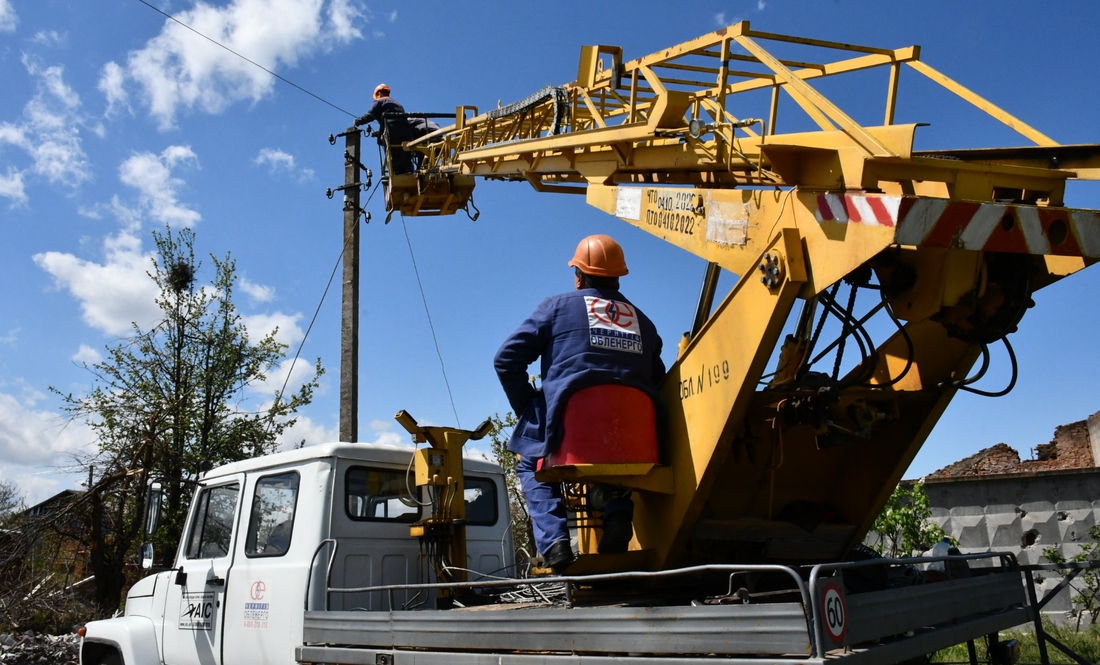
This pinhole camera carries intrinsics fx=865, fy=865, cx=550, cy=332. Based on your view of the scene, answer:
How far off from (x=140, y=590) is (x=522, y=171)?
13.6 ft

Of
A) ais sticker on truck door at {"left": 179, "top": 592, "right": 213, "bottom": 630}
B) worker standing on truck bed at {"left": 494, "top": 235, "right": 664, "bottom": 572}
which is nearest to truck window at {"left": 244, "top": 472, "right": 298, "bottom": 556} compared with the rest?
ais sticker on truck door at {"left": 179, "top": 592, "right": 213, "bottom": 630}

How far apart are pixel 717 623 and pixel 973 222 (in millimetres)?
1754

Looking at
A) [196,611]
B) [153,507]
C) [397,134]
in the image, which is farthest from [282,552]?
[397,134]

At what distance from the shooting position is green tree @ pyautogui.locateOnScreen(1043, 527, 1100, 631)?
982 centimetres

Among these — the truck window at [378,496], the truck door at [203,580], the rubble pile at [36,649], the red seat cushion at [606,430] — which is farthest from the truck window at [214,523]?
the rubble pile at [36,649]

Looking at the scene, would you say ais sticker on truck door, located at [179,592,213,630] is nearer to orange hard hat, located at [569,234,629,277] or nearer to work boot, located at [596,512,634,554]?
work boot, located at [596,512,634,554]

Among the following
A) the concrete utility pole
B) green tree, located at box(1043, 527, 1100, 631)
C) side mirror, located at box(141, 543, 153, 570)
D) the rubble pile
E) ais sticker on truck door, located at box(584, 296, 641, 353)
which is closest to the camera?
A: ais sticker on truck door, located at box(584, 296, 641, 353)

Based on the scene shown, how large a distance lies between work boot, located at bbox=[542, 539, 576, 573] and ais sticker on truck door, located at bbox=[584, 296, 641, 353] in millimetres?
971

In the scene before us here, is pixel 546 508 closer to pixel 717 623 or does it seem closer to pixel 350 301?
pixel 717 623

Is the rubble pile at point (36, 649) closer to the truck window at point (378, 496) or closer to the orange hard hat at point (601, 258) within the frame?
the truck window at point (378, 496)

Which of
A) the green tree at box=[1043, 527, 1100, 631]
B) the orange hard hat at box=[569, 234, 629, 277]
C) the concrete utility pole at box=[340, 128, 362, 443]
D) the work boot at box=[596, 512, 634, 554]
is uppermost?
the concrete utility pole at box=[340, 128, 362, 443]

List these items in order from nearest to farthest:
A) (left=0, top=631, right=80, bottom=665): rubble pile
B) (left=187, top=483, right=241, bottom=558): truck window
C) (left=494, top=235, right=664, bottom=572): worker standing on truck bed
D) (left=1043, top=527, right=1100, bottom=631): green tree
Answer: (left=494, top=235, right=664, bottom=572): worker standing on truck bed → (left=187, top=483, right=241, bottom=558): truck window → (left=1043, top=527, right=1100, bottom=631): green tree → (left=0, top=631, right=80, bottom=665): rubble pile

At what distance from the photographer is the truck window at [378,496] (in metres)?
5.09

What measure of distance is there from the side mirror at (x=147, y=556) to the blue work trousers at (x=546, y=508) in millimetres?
3223
